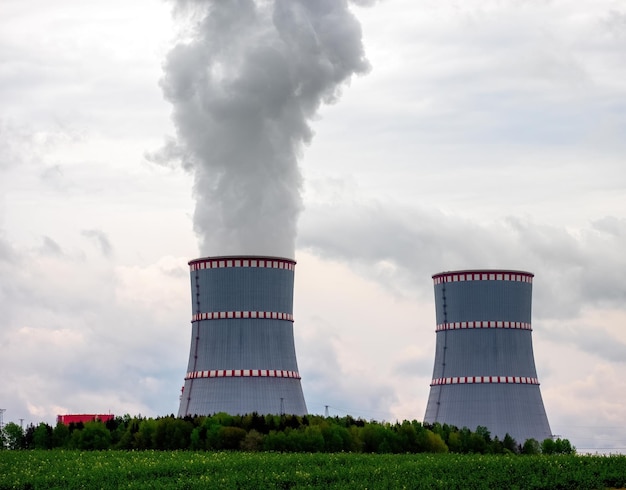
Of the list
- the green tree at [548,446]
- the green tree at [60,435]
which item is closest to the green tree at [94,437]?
the green tree at [60,435]

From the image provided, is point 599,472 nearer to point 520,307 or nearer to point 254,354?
point 254,354

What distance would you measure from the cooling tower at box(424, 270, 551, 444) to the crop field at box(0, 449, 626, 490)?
11274 millimetres

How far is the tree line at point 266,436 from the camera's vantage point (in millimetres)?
27734

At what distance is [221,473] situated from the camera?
21672 mm

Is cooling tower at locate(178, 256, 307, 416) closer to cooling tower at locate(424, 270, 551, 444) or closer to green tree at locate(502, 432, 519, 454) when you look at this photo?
cooling tower at locate(424, 270, 551, 444)

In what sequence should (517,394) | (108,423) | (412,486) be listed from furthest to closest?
1. (517,394)
2. (108,423)
3. (412,486)

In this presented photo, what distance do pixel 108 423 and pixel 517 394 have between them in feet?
38.4

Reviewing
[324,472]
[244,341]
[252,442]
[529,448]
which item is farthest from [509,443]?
[324,472]

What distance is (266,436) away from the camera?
1093 inches

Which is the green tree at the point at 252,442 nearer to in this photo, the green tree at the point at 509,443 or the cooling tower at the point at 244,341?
the cooling tower at the point at 244,341

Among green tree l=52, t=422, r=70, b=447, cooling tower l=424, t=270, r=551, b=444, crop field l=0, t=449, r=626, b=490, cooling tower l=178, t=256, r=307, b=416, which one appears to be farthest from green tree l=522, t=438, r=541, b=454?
green tree l=52, t=422, r=70, b=447

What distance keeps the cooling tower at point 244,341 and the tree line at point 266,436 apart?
1687mm

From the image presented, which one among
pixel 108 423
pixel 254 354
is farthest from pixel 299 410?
pixel 108 423

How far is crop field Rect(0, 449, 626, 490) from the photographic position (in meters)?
20.7
